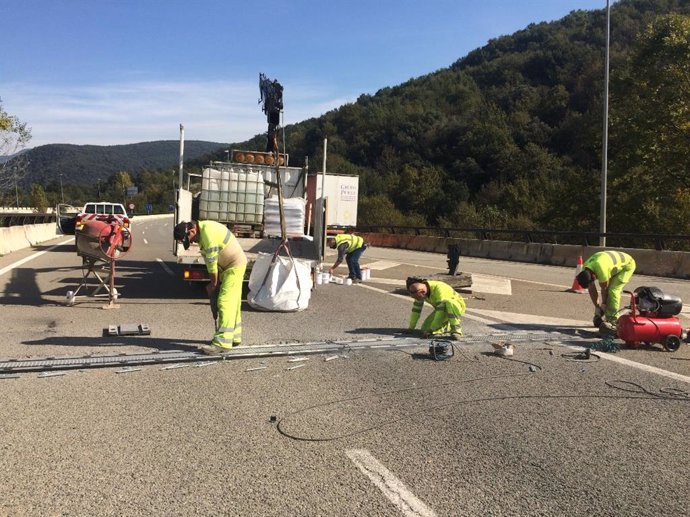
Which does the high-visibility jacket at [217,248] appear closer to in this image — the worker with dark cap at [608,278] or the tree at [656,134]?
the worker with dark cap at [608,278]

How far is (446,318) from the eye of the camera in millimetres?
8070

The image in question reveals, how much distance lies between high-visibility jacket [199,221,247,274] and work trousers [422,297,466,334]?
2.54 metres

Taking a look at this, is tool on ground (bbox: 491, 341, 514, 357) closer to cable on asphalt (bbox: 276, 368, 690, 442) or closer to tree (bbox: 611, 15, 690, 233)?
cable on asphalt (bbox: 276, 368, 690, 442)

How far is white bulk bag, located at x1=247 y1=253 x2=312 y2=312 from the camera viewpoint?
32.6 ft

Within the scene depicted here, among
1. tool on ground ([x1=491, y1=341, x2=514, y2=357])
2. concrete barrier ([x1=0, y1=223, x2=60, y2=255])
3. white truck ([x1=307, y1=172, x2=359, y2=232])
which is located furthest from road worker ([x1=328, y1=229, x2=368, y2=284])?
concrete barrier ([x1=0, y1=223, x2=60, y2=255])

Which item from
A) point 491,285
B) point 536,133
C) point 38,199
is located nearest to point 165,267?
point 491,285

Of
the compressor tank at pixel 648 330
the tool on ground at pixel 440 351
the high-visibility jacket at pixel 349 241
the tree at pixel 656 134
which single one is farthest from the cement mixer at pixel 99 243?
the tree at pixel 656 134

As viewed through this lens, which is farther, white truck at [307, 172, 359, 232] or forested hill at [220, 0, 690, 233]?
forested hill at [220, 0, 690, 233]

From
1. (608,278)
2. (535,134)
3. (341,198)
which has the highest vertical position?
(535,134)

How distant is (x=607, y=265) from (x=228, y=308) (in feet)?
16.2

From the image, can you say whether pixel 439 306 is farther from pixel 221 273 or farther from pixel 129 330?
pixel 129 330

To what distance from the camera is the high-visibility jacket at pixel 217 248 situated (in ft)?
22.7

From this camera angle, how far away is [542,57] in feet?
270

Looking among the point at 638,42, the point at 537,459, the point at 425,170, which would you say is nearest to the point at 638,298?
the point at 537,459
